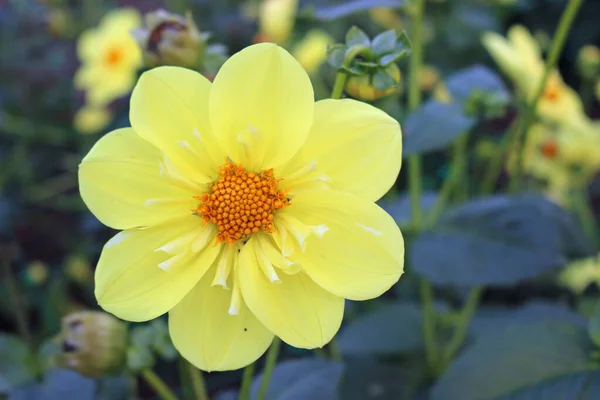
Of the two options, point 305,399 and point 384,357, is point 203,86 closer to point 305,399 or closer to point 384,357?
point 305,399

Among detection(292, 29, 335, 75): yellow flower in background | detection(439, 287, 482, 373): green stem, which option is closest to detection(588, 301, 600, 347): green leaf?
detection(439, 287, 482, 373): green stem

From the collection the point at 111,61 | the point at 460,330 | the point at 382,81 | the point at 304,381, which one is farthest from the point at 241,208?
the point at 111,61

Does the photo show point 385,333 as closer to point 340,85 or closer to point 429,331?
point 429,331

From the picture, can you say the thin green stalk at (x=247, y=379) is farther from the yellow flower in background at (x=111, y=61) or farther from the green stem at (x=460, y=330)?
the yellow flower in background at (x=111, y=61)

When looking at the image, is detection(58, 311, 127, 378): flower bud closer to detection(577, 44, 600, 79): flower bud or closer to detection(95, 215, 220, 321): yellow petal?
detection(95, 215, 220, 321): yellow petal

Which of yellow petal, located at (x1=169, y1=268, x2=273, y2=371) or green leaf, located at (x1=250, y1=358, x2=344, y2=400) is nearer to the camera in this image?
yellow petal, located at (x1=169, y1=268, x2=273, y2=371)

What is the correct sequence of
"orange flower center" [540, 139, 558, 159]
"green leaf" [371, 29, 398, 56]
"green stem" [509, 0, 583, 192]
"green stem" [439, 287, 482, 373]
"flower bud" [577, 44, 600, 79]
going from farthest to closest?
"flower bud" [577, 44, 600, 79]
"orange flower center" [540, 139, 558, 159]
"green stem" [439, 287, 482, 373]
"green stem" [509, 0, 583, 192]
"green leaf" [371, 29, 398, 56]

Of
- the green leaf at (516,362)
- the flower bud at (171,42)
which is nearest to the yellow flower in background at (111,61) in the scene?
the flower bud at (171,42)

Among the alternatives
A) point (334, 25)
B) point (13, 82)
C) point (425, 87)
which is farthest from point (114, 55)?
point (425, 87)
